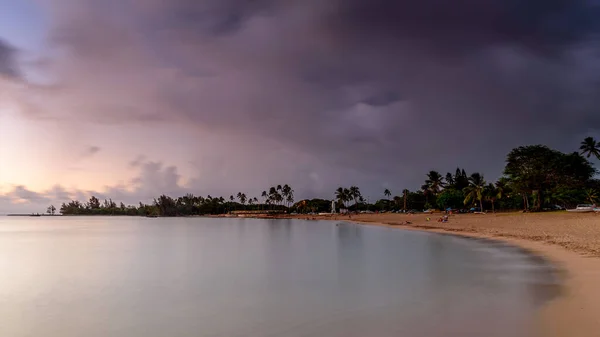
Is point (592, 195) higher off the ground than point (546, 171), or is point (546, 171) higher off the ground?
point (546, 171)

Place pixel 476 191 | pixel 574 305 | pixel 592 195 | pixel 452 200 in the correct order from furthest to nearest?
1. pixel 452 200
2. pixel 476 191
3. pixel 592 195
4. pixel 574 305

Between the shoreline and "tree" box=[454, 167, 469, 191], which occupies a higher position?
"tree" box=[454, 167, 469, 191]

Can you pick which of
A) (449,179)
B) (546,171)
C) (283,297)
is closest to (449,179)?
(449,179)

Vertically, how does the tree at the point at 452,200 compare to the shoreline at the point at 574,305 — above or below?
above

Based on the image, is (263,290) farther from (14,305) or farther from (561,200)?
(561,200)

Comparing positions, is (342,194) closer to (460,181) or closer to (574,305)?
(460,181)

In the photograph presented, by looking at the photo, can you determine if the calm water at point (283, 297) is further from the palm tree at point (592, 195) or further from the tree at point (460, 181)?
the tree at point (460, 181)

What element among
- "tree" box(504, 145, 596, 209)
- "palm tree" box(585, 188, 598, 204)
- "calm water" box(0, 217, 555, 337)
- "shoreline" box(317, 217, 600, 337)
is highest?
"tree" box(504, 145, 596, 209)

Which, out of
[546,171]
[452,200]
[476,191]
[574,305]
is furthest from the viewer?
[452,200]

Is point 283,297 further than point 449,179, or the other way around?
point 449,179

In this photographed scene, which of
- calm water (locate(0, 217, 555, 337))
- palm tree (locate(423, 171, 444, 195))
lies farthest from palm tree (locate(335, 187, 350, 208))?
calm water (locate(0, 217, 555, 337))

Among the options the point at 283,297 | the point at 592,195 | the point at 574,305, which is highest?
the point at 592,195

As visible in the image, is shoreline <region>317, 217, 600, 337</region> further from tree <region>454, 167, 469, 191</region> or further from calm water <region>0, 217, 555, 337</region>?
tree <region>454, 167, 469, 191</region>

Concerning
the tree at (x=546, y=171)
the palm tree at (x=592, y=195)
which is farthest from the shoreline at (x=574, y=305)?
the palm tree at (x=592, y=195)
